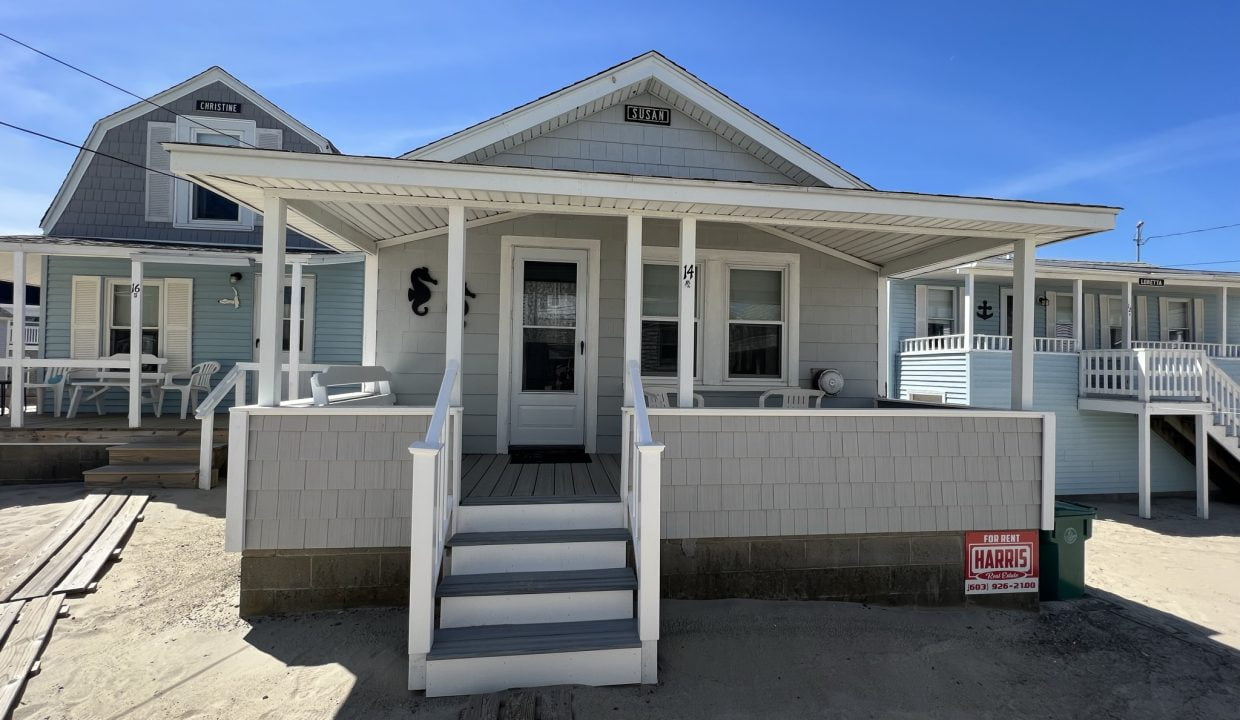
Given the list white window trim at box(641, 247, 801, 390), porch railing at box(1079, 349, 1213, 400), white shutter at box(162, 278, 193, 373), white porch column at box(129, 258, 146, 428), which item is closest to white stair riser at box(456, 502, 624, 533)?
white window trim at box(641, 247, 801, 390)

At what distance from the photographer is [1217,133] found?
18.2 meters

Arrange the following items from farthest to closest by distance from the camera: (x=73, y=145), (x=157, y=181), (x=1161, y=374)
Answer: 1. (x=157, y=181)
2. (x=1161, y=374)
3. (x=73, y=145)

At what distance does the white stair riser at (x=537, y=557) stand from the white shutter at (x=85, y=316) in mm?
8963

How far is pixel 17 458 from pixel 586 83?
805 centimetres

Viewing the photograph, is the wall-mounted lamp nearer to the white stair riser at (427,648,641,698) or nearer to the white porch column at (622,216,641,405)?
the white porch column at (622,216,641,405)

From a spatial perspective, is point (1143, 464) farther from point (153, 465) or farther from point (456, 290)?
point (153, 465)

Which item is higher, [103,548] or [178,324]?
[178,324]

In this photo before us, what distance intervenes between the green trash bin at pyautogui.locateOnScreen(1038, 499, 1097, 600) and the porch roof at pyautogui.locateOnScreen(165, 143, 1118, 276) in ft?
6.73

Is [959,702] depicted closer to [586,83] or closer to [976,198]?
[976,198]

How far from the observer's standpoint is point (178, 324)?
8.85 m

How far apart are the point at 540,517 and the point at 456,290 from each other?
1537 mm

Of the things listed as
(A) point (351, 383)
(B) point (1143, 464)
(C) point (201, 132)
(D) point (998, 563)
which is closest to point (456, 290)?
(A) point (351, 383)

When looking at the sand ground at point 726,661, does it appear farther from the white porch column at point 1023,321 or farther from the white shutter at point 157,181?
the white shutter at point 157,181

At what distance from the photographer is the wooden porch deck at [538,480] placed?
12.4 feet
